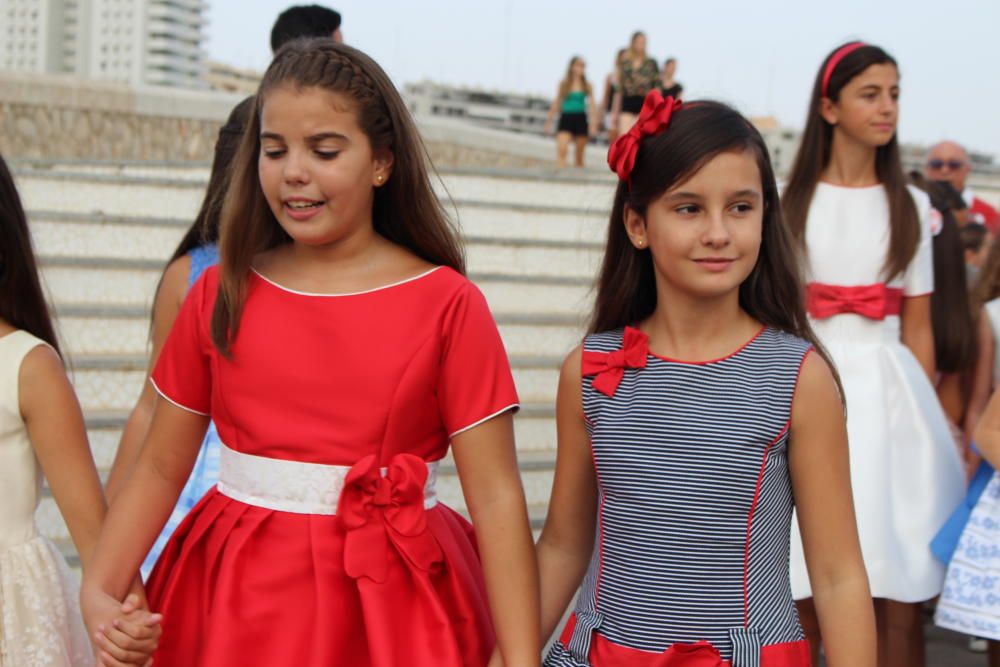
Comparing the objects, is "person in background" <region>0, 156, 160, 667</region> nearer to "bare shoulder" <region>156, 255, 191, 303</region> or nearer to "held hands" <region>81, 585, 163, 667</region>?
"held hands" <region>81, 585, 163, 667</region>

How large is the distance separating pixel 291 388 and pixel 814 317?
219 centimetres

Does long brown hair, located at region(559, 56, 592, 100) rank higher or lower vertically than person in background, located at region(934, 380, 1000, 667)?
higher

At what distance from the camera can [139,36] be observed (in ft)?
86.3

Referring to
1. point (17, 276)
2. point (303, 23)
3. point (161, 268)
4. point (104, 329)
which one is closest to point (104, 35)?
point (161, 268)

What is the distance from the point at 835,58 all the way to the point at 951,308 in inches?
36.1

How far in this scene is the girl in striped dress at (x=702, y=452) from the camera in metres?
2.14

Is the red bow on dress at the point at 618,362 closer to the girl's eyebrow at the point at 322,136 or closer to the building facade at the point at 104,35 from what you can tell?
the girl's eyebrow at the point at 322,136

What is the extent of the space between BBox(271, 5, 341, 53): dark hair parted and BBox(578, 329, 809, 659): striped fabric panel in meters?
2.30

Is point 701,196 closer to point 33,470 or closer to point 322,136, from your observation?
point 322,136

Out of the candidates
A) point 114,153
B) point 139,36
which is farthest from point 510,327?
point 139,36

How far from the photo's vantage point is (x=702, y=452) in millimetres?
2168

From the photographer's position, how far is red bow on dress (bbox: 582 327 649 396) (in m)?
2.26

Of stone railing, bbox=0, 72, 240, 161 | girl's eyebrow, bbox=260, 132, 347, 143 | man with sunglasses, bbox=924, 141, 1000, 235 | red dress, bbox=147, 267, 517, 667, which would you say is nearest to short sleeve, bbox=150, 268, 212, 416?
red dress, bbox=147, 267, 517, 667

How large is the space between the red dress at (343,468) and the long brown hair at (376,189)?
0.19ft
